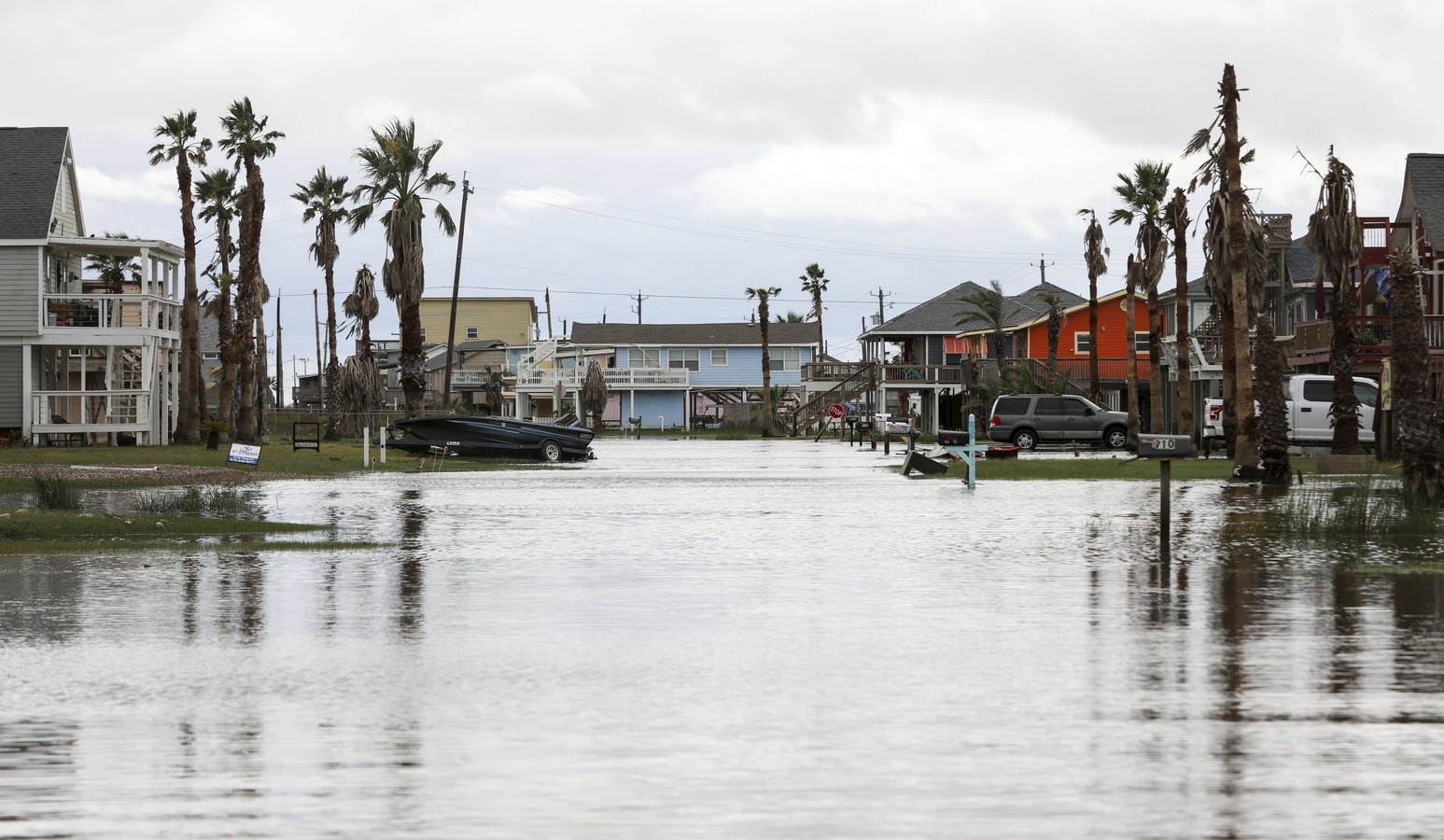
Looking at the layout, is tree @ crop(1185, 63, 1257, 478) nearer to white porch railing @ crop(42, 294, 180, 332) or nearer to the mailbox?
the mailbox

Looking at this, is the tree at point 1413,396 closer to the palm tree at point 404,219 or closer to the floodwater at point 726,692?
the floodwater at point 726,692

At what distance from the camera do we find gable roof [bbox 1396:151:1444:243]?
1945 inches

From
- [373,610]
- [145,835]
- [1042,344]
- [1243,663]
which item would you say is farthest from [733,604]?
[1042,344]

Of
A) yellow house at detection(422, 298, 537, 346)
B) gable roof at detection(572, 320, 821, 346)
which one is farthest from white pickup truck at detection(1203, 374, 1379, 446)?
yellow house at detection(422, 298, 537, 346)

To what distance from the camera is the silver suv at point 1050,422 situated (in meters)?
55.8

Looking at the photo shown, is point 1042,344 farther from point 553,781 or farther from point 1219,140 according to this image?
point 553,781

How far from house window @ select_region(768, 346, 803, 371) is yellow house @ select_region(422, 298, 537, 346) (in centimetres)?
2202

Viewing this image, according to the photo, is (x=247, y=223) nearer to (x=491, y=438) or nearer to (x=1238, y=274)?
(x=491, y=438)

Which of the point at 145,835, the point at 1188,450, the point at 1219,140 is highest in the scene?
the point at 1219,140

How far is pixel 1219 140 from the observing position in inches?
1339

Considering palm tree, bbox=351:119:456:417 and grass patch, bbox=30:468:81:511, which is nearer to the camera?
grass patch, bbox=30:468:81:511

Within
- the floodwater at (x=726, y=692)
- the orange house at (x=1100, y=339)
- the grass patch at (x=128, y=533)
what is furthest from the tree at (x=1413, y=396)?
the orange house at (x=1100, y=339)

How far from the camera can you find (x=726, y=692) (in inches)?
367

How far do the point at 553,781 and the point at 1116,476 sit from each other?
29822 millimetres
